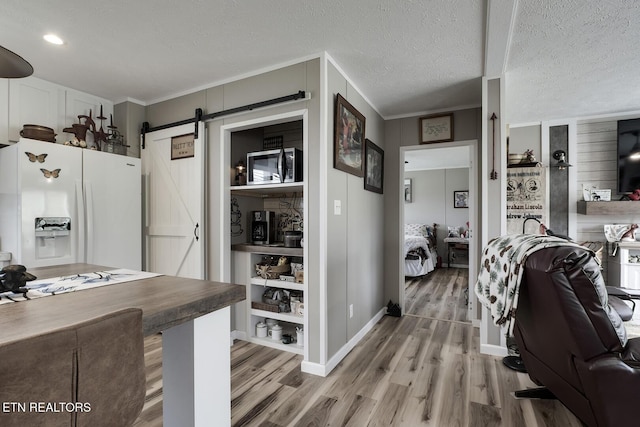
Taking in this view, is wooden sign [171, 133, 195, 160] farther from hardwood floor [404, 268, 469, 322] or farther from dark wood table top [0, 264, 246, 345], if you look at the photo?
hardwood floor [404, 268, 469, 322]

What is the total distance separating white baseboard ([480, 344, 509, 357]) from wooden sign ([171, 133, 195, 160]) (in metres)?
3.23

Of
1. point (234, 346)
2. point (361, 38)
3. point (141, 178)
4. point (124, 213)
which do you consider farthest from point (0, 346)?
point (141, 178)

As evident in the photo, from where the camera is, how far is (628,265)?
355 cm

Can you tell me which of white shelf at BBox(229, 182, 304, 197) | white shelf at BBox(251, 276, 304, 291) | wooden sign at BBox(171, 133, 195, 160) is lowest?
white shelf at BBox(251, 276, 304, 291)

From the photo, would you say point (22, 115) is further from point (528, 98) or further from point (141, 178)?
point (528, 98)

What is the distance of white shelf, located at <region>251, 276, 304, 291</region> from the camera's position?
276 cm

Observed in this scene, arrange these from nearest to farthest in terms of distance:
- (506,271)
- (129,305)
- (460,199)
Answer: (129,305)
(506,271)
(460,199)

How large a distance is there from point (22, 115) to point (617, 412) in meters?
4.46

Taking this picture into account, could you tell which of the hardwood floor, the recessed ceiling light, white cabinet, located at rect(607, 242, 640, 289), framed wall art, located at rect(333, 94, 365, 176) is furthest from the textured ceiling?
the recessed ceiling light

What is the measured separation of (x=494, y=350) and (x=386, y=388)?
1.17 metres

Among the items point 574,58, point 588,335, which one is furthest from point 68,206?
point 574,58

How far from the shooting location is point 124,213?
3033mm

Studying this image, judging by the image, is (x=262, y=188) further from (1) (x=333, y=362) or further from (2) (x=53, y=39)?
(2) (x=53, y=39)

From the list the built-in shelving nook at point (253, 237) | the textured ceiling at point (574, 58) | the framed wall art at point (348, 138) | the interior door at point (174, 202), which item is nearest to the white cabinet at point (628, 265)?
the textured ceiling at point (574, 58)
